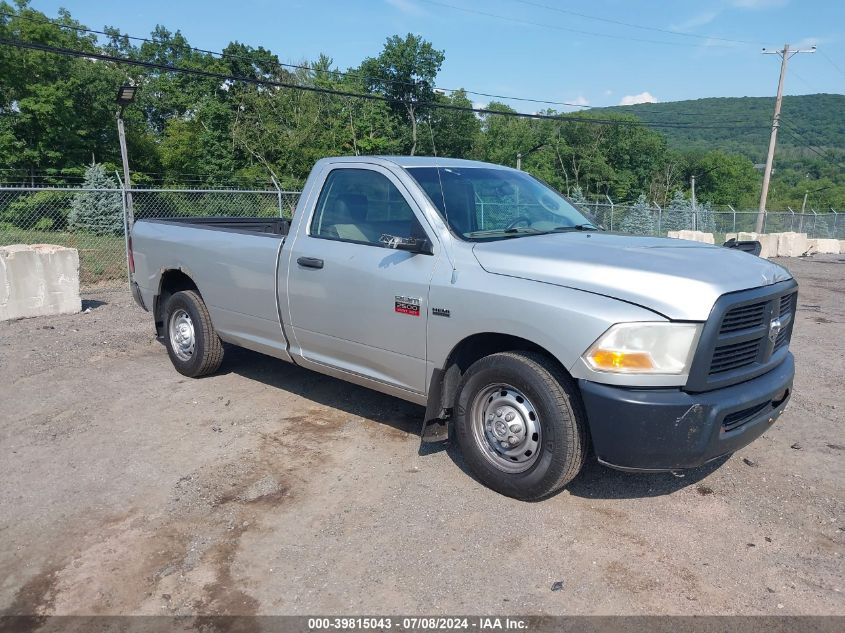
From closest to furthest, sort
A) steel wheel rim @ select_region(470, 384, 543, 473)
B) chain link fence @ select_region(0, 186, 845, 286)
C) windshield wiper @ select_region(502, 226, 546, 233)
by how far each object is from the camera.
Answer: steel wheel rim @ select_region(470, 384, 543, 473) → windshield wiper @ select_region(502, 226, 546, 233) → chain link fence @ select_region(0, 186, 845, 286)

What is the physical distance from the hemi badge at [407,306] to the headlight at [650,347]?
4.10ft

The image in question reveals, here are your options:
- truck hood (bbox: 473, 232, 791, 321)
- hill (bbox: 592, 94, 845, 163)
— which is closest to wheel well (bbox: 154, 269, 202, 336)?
truck hood (bbox: 473, 232, 791, 321)

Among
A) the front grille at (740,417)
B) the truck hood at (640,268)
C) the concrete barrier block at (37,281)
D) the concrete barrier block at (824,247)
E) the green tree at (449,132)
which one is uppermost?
the green tree at (449,132)

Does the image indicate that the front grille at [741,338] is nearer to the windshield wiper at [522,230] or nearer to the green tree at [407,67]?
the windshield wiper at [522,230]

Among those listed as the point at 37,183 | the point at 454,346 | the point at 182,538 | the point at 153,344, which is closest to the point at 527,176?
the point at 454,346

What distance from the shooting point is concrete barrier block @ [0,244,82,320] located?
884 centimetres

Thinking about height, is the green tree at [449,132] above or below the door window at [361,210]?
above

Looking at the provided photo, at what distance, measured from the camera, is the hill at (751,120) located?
9769cm

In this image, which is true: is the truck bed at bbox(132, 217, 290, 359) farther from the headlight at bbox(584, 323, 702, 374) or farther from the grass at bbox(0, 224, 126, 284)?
the grass at bbox(0, 224, 126, 284)

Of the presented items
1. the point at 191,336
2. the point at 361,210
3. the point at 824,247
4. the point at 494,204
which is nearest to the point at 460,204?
the point at 494,204

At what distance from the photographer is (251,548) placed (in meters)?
3.50

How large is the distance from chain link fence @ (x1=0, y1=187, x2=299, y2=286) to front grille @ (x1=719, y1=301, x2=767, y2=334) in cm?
1131

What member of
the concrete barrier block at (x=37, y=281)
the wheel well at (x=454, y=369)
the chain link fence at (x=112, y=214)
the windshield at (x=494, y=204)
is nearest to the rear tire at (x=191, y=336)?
the windshield at (x=494, y=204)

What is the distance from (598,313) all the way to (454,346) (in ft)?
3.19
